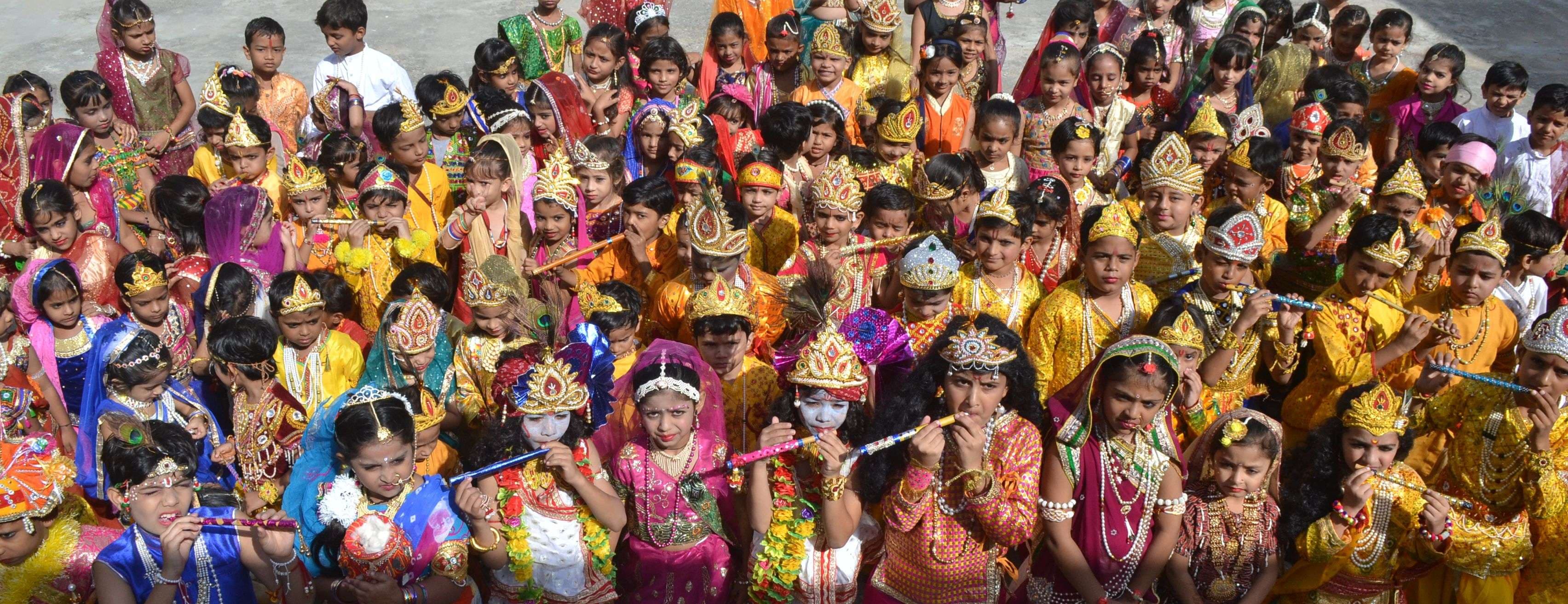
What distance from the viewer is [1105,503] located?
4.16m

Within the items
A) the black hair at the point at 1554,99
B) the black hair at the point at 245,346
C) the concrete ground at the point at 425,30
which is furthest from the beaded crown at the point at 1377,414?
the concrete ground at the point at 425,30

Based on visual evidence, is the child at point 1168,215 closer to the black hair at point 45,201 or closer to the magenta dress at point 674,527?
the magenta dress at point 674,527

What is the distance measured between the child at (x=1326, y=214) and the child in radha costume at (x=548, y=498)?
4002 millimetres

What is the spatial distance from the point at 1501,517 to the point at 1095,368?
1.70m

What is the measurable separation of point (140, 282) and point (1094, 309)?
435 centimetres

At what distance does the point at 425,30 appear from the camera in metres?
13.4

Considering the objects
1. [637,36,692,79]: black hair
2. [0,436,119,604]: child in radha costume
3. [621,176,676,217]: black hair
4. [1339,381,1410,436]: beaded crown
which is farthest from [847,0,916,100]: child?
[0,436,119,604]: child in radha costume

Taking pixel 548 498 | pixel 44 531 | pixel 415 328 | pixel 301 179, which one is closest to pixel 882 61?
pixel 301 179

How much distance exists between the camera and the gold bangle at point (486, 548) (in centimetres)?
407

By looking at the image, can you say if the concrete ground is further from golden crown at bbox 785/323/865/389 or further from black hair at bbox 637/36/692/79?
golden crown at bbox 785/323/865/389

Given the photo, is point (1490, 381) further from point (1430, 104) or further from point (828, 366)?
point (1430, 104)

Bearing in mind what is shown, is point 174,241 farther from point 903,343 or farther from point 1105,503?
point 1105,503

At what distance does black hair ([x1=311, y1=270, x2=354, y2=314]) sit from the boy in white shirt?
266 cm

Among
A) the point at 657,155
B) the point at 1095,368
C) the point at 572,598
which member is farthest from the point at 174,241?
the point at 1095,368
